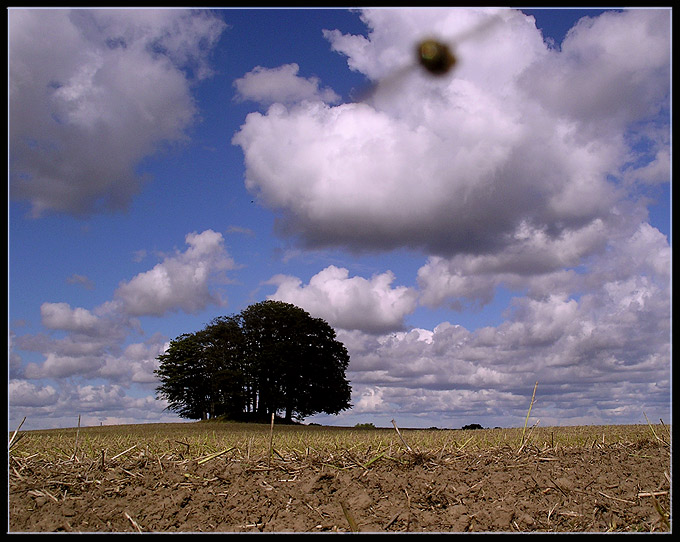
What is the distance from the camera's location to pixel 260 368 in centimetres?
4203

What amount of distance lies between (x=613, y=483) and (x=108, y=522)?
628 cm

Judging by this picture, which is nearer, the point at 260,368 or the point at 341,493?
the point at 341,493

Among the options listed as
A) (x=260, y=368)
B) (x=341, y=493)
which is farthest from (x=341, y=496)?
(x=260, y=368)

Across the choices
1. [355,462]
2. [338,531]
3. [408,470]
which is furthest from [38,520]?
[408,470]

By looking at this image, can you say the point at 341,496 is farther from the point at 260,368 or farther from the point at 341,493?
the point at 260,368

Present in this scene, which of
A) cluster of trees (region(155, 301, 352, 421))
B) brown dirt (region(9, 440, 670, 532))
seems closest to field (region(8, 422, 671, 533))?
brown dirt (region(9, 440, 670, 532))

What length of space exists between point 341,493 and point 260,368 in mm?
35730

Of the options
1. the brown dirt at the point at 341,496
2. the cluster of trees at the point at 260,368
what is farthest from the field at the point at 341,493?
the cluster of trees at the point at 260,368

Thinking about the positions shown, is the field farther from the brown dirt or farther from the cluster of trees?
the cluster of trees

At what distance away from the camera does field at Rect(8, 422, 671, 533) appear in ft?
21.1

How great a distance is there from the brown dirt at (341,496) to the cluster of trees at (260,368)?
33779 millimetres

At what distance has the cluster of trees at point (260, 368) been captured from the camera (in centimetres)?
4216

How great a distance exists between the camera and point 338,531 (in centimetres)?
620
